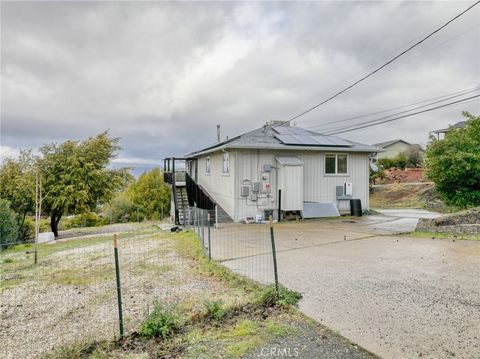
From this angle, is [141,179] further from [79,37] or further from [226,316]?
[226,316]

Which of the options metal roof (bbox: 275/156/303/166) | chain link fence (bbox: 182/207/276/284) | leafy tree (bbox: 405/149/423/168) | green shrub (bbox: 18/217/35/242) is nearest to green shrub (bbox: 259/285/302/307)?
chain link fence (bbox: 182/207/276/284)

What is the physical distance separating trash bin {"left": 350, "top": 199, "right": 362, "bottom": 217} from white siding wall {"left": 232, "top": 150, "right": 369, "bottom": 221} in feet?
0.78

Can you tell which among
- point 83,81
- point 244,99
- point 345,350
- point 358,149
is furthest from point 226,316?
point 244,99

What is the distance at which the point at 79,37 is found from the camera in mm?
10102

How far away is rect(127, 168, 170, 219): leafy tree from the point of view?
3247 cm

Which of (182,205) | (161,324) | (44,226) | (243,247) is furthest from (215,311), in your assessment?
(44,226)

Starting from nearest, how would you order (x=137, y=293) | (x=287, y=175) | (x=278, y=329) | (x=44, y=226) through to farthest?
(x=278, y=329) < (x=137, y=293) < (x=287, y=175) < (x=44, y=226)

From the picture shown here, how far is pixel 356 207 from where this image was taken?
13.8 meters

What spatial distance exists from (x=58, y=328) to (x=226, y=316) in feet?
6.46

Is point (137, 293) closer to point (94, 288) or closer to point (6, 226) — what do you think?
point (94, 288)

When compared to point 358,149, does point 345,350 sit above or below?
below

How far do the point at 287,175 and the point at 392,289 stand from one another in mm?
8315

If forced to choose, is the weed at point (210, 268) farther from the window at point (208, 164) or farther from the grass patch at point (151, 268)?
the window at point (208, 164)

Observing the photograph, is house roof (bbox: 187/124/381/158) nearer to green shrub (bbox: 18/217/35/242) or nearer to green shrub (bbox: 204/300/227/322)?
green shrub (bbox: 204/300/227/322)
